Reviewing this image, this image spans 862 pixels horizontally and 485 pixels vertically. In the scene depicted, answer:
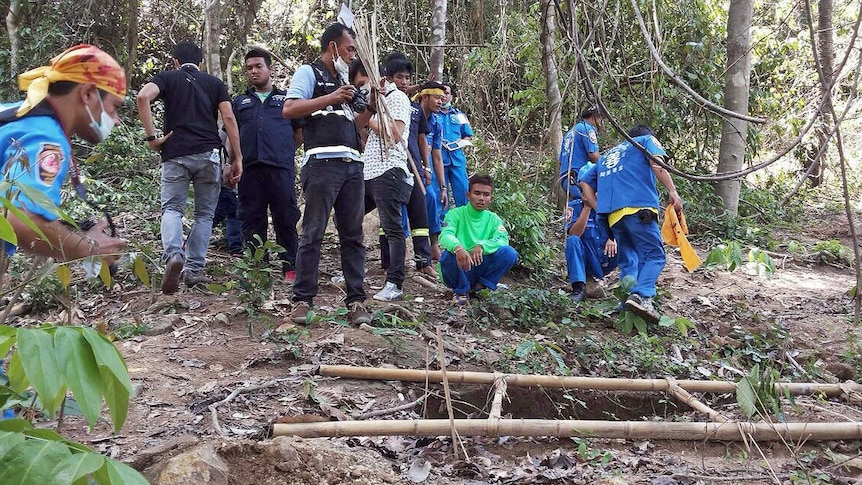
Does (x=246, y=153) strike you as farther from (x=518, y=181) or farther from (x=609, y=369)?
(x=518, y=181)

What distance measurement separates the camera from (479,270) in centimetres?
553

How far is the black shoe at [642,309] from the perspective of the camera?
16.6ft

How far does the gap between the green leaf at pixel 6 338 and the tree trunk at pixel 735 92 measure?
9090mm

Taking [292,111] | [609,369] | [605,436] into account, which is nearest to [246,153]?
[292,111]

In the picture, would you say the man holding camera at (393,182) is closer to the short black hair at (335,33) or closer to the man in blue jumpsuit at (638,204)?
the short black hair at (335,33)

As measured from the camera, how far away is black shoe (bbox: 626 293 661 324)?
16.6ft

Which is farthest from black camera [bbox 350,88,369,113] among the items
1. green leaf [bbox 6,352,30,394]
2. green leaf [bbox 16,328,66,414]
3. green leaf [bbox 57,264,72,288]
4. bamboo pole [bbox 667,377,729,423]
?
green leaf [bbox 16,328,66,414]

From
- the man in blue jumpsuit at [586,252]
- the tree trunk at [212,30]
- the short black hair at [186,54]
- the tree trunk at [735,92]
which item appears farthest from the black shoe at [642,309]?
the tree trunk at [212,30]

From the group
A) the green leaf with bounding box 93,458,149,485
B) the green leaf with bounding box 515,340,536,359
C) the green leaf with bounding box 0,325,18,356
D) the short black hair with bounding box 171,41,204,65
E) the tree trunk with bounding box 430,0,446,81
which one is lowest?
the green leaf with bounding box 515,340,536,359

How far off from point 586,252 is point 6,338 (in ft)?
17.5

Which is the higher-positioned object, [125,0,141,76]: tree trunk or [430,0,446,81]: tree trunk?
[125,0,141,76]: tree trunk

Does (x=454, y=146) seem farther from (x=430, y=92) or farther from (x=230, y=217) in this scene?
(x=230, y=217)

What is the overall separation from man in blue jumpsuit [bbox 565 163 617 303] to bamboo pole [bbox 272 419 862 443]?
267 cm

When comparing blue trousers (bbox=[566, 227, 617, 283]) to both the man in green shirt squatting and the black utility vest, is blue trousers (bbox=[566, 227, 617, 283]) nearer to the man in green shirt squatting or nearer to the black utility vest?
the man in green shirt squatting
